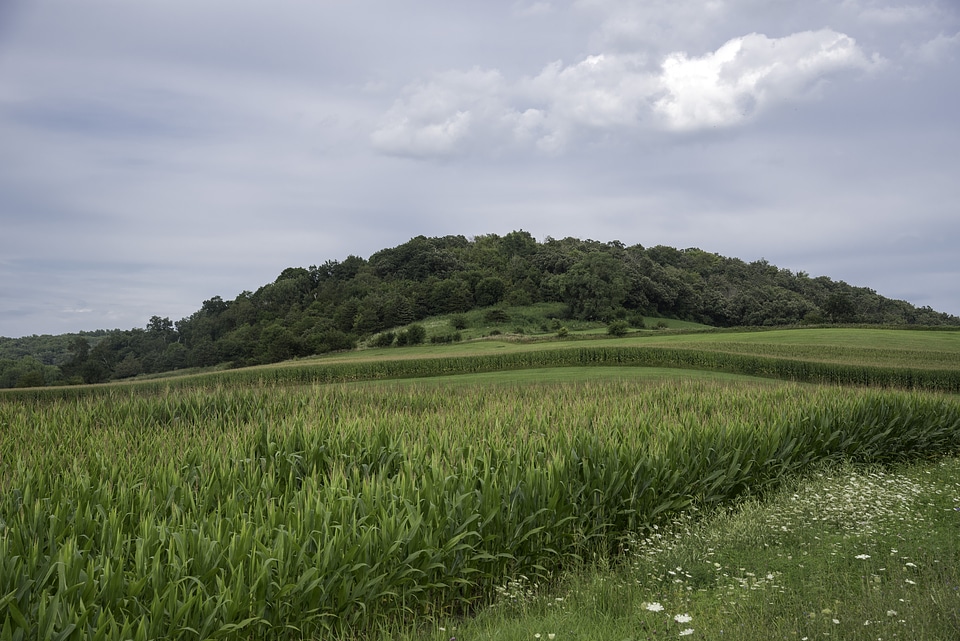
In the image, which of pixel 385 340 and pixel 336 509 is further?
pixel 385 340

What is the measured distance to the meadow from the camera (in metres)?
3.97

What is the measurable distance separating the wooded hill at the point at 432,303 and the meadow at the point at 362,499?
2008 inches

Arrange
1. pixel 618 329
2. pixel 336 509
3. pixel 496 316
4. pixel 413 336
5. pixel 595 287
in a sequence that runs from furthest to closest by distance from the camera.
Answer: pixel 496 316 < pixel 595 287 < pixel 413 336 < pixel 618 329 < pixel 336 509

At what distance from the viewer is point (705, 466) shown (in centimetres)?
854

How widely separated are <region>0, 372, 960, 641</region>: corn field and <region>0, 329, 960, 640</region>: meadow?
1.1 inches

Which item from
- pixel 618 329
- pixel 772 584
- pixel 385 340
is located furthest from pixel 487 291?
pixel 772 584

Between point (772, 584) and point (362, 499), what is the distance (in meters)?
3.59

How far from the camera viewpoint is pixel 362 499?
5305 mm

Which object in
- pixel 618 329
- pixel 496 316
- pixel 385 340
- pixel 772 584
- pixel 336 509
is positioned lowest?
pixel 772 584

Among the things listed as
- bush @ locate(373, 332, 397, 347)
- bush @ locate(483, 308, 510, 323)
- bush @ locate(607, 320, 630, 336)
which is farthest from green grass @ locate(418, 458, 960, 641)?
bush @ locate(483, 308, 510, 323)

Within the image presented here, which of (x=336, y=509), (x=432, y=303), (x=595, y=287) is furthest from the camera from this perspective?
(x=432, y=303)

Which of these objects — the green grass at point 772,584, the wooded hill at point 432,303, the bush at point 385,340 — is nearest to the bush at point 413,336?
the wooded hill at point 432,303

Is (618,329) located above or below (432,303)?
below

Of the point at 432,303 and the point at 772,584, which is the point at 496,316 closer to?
the point at 432,303
